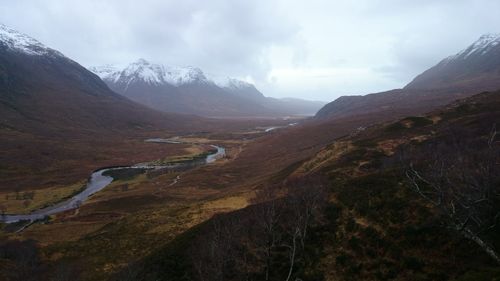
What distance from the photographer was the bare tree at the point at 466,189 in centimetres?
3036

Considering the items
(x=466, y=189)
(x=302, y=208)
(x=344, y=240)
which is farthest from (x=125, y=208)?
(x=466, y=189)

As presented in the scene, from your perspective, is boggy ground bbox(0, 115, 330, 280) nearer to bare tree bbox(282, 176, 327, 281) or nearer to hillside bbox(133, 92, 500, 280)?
hillside bbox(133, 92, 500, 280)

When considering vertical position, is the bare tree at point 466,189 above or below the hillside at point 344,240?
above

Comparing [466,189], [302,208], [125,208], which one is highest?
[466,189]

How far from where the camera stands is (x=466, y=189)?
Answer: 3456 cm

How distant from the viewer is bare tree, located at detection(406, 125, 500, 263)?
30.4 meters

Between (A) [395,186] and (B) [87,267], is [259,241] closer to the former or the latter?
(A) [395,186]

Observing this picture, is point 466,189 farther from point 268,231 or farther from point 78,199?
point 78,199

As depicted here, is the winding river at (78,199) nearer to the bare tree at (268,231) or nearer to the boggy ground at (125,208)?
the boggy ground at (125,208)

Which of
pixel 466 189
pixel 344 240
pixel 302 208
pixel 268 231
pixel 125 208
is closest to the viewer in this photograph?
pixel 466 189

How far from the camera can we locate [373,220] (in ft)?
130

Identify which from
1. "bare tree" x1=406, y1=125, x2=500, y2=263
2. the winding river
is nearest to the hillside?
"bare tree" x1=406, y1=125, x2=500, y2=263

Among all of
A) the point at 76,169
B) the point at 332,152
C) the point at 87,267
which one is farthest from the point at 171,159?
the point at 87,267

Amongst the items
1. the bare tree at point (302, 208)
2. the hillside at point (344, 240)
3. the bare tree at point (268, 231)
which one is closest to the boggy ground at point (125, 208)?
the hillside at point (344, 240)
